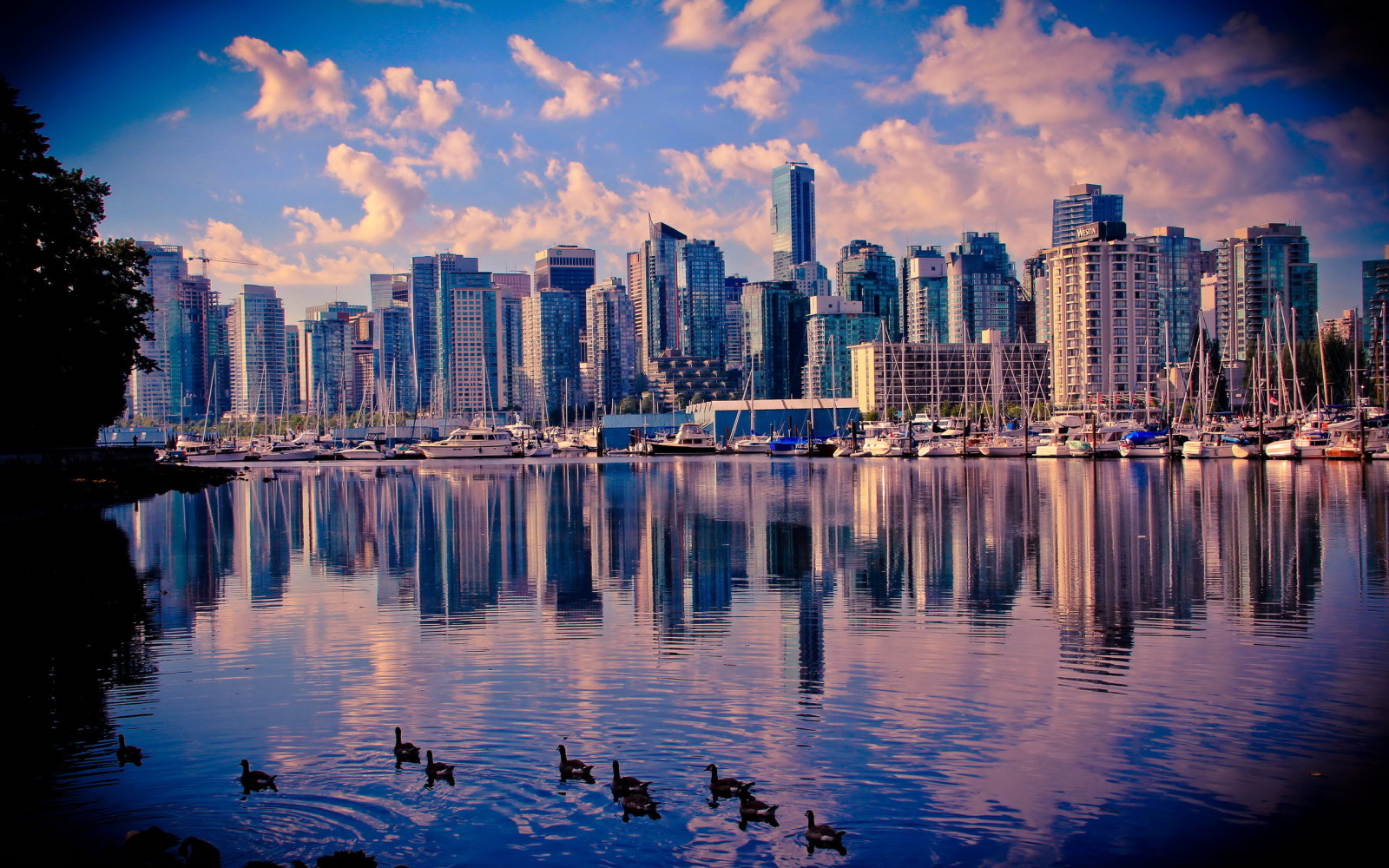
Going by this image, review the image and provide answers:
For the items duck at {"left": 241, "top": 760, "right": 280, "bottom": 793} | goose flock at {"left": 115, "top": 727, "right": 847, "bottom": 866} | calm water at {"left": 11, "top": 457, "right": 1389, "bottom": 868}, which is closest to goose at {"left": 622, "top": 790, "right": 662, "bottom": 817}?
goose flock at {"left": 115, "top": 727, "right": 847, "bottom": 866}

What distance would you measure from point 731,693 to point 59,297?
46.8 metres

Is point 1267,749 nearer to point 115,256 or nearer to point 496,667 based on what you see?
point 496,667

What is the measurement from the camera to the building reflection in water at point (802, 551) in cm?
2364

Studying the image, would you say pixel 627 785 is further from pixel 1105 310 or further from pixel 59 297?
pixel 1105 310

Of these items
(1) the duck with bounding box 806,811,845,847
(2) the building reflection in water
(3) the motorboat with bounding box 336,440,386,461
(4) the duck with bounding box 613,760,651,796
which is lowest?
(1) the duck with bounding box 806,811,845,847

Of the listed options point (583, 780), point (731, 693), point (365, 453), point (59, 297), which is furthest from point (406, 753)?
point (365, 453)

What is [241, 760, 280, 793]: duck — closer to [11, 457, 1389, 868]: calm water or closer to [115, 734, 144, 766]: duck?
[11, 457, 1389, 868]: calm water

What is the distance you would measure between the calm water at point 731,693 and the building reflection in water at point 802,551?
0.21 meters

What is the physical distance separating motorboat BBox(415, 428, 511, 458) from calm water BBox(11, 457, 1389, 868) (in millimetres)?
96375

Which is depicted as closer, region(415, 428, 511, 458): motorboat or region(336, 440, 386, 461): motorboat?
region(415, 428, 511, 458): motorboat

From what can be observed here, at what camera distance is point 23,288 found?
4616 centimetres

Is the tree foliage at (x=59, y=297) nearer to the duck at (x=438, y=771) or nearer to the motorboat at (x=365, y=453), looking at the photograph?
the duck at (x=438, y=771)

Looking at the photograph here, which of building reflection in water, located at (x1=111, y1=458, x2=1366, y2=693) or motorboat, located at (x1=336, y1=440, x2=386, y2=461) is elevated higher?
motorboat, located at (x1=336, y1=440, x2=386, y2=461)

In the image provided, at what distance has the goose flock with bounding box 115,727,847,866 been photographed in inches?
421
